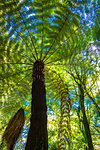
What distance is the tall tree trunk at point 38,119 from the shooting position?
2.88 ft

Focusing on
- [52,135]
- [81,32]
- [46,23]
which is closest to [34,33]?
[46,23]

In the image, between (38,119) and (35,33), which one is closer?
(38,119)

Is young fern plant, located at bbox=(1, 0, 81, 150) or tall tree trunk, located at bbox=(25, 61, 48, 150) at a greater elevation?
young fern plant, located at bbox=(1, 0, 81, 150)

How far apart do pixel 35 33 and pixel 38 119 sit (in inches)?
65.8

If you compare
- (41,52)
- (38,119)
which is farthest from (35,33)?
(38,119)

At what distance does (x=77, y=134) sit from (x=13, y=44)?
4167 millimetres

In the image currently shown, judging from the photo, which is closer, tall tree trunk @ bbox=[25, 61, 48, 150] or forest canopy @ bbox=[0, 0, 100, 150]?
tall tree trunk @ bbox=[25, 61, 48, 150]

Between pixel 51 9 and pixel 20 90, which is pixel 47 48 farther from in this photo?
pixel 20 90

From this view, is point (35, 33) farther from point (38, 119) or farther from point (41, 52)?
point (38, 119)

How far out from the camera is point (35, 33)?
203 cm

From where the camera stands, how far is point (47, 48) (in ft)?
7.19

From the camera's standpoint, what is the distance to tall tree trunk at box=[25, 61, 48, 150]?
0.88 meters

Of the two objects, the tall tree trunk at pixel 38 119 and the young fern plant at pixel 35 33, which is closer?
the tall tree trunk at pixel 38 119

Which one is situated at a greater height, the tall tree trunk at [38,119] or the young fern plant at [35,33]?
the young fern plant at [35,33]
